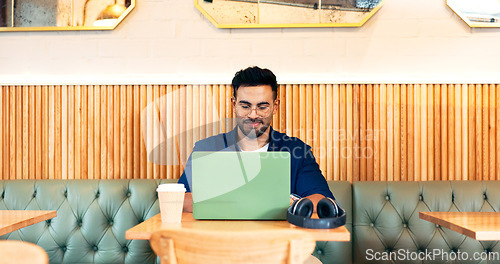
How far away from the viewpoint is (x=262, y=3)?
8.77 feet

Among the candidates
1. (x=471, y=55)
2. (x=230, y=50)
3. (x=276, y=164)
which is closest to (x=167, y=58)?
(x=230, y=50)

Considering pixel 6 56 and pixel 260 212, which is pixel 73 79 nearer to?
pixel 6 56

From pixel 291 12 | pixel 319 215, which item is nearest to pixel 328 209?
pixel 319 215

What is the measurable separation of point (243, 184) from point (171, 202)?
0.26m

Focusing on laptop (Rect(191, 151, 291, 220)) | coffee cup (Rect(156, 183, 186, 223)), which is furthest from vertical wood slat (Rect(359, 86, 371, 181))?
coffee cup (Rect(156, 183, 186, 223))

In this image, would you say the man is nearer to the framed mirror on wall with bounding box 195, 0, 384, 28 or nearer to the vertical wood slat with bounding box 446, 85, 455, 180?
the framed mirror on wall with bounding box 195, 0, 384, 28

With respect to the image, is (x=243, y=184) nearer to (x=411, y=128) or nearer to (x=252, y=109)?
(x=252, y=109)

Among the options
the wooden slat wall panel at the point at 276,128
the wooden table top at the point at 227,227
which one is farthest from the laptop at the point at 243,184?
the wooden slat wall panel at the point at 276,128

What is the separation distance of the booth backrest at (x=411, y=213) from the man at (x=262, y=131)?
333mm

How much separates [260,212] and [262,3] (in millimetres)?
1554

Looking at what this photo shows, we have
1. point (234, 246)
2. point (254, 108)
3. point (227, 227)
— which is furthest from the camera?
point (254, 108)

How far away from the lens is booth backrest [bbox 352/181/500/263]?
7.57ft

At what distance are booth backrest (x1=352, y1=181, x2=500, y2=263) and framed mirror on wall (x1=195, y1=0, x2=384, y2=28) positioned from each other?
1.03m

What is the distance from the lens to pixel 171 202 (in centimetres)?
153
